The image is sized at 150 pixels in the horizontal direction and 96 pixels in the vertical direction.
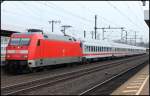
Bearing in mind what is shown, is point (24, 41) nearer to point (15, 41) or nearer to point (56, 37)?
point (15, 41)

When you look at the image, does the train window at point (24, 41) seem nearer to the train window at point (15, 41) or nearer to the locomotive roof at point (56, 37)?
the train window at point (15, 41)

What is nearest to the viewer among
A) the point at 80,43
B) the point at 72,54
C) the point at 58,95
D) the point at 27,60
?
the point at 58,95

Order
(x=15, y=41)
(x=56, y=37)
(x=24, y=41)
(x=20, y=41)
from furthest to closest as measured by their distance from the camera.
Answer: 1. (x=56, y=37)
2. (x=15, y=41)
3. (x=20, y=41)
4. (x=24, y=41)

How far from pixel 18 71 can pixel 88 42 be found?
18999mm

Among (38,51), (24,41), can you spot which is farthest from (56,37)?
(24,41)

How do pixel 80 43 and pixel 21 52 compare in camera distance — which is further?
pixel 80 43

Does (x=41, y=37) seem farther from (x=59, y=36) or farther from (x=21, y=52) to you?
(x=59, y=36)

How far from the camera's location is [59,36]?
1236 inches

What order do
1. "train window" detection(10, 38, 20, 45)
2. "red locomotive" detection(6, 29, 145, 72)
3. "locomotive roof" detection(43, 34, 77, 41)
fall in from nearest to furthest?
"red locomotive" detection(6, 29, 145, 72) < "train window" detection(10, 38, 20, 45) < "locomotive roof" detection(43, 34, 77, 41)

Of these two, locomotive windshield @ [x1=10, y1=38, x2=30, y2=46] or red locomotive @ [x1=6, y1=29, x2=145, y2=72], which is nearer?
red locomotive @ [x1=6, y1=29, x2=145, y2=72]

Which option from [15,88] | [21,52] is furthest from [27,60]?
[15,88]

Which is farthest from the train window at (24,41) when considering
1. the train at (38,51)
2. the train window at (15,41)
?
the train window at (15,41)

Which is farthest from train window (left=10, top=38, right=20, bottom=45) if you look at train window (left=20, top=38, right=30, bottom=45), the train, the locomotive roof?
the locomotive roof

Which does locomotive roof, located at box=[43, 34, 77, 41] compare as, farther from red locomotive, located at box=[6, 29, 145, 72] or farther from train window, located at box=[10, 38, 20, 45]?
train window, located at box=[10, 38, 20, 45]
